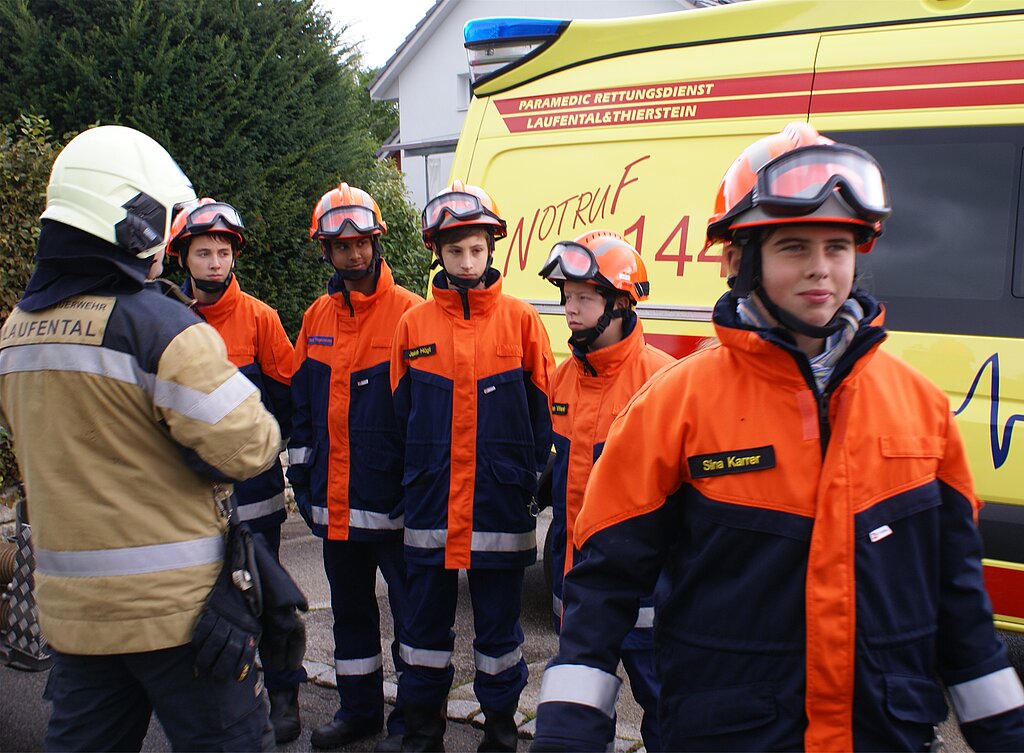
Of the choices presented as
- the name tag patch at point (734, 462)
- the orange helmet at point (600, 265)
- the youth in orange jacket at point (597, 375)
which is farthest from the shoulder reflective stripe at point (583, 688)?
the orange helmet at point (600, 265)

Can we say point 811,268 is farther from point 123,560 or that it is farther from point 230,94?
point 230,94

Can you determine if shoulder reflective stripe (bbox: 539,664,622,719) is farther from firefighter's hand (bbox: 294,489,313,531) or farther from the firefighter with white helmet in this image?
firefighter's hand (bbox: 294,489,313,531)

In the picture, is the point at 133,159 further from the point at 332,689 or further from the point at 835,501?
the point at 332,689

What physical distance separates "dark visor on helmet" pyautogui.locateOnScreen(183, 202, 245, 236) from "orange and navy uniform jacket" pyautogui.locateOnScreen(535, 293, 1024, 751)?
300 centimetres

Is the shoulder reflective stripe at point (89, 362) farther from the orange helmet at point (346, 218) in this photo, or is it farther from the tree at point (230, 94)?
the tree at point (230, 94)

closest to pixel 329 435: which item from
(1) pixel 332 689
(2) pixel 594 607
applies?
(1) pixel 332 689

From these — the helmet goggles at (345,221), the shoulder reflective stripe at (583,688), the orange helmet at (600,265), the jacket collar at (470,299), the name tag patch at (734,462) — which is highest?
the helmet goggles at (345,221)

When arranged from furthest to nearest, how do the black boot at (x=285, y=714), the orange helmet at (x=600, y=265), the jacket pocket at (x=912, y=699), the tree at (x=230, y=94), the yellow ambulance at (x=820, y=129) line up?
1. the tree at (x=230, y=94)
2. the black boot at (x=285, y=714)
3. the yellow ambulance at (x=820, y=129)
4. the orange helmet at (x=600, y=265)
5. the jacket pocket at (x=912, y=699)

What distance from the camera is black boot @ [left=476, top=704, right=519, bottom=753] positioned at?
12.3ft

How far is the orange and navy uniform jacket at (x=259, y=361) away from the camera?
13.8 feet

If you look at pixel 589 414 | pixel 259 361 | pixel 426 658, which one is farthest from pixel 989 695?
pixel 259 361

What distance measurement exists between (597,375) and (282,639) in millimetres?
1406

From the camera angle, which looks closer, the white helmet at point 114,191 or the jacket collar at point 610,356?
the white helmet at point 114,191

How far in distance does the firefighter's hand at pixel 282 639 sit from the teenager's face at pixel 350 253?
191 cm
